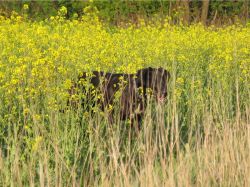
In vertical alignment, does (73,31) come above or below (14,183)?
above

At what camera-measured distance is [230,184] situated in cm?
546

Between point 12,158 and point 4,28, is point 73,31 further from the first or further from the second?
point 12,158

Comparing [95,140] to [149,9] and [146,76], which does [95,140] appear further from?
[149,9]

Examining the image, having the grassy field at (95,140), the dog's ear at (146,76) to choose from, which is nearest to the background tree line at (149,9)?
the grassy field at (95,140)

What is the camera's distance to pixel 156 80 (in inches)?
280

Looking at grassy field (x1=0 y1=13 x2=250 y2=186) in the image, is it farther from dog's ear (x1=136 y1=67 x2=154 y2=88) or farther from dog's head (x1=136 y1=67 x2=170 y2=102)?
dog's ear (x1=136 y1=67 x2=154 y2=88)

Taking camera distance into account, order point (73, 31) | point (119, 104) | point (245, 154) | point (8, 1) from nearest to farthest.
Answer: point (245, 154) < point (119, 104) < point (73, 31) < point (8, 1)

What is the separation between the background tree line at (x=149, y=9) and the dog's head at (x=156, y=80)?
11.3 metres

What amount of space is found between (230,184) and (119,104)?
177 centimetres

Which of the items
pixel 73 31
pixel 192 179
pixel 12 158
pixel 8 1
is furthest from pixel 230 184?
pixel 8 1

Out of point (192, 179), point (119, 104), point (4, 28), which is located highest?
point (4, 28)

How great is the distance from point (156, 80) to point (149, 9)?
12.6 meters

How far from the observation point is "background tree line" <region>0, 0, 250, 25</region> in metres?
19.0

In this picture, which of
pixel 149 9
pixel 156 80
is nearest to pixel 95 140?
pixel 156 80
